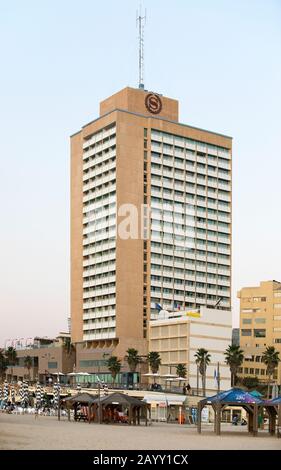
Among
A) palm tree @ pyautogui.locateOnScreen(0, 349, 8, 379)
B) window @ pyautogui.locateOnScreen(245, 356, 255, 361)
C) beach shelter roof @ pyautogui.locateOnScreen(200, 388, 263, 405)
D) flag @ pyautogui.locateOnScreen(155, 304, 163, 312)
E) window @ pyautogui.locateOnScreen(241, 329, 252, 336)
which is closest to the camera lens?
beach shelter roof @ pyautogui.locateOnScreen(200, 388, 263, 405)

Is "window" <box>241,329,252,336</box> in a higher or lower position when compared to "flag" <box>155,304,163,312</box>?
lower

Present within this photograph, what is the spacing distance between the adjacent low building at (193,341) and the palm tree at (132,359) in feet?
14.7

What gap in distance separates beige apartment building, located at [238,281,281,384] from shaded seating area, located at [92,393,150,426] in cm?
8495

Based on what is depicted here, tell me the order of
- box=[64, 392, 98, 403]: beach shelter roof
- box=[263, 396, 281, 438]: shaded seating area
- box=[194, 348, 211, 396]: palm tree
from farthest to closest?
box=[194, 348, 211, 396]: palm tree < box=[64, 392, 98, 403]: beach shelter roof < box=[263, 396, 281, 438]: shaded seating area

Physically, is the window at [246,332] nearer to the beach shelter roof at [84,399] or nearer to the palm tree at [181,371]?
the palm tree at [181,371]

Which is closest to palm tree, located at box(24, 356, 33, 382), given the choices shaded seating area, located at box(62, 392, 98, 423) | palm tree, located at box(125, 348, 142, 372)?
palm tree, located at box(125, 348, 142, 372)

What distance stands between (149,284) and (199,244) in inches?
717

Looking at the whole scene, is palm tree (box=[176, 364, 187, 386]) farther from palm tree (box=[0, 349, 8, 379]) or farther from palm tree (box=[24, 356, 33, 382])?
palm tree (box=[0, 349, 8, 379])

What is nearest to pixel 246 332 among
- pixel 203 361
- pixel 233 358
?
pixel 233 358

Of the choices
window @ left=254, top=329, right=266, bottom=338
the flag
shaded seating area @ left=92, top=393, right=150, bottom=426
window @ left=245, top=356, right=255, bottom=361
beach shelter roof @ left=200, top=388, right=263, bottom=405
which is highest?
the flag

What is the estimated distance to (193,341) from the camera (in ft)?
446

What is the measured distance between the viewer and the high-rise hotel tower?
152 metres

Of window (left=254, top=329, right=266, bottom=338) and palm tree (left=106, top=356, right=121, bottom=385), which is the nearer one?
palm tree (left=106, top=356, right=121, bottom=385)
